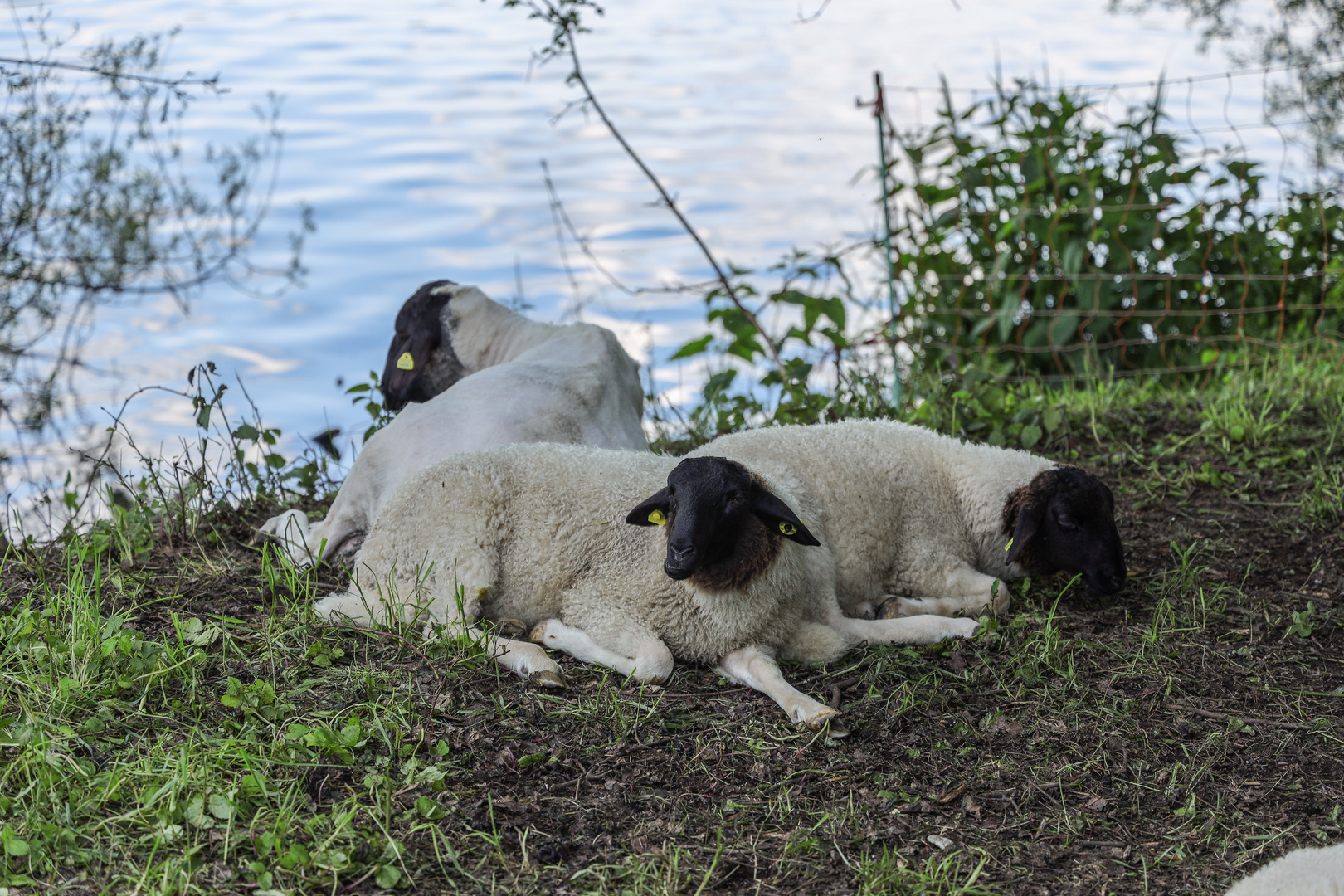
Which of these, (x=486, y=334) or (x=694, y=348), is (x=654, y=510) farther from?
(x=694, y=348)

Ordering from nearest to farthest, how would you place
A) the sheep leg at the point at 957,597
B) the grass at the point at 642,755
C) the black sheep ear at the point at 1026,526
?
the grass at the point at 642,755 < the sheep leg at the point at 957,597 < the black sheep ear at the point at 1026,526

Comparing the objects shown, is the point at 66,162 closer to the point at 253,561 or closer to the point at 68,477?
the point at 68,477

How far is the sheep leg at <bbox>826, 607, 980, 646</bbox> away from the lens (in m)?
3.93

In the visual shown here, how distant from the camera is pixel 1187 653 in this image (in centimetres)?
391

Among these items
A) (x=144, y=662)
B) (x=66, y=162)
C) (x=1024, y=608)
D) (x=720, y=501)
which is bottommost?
(x=1024, y=608)

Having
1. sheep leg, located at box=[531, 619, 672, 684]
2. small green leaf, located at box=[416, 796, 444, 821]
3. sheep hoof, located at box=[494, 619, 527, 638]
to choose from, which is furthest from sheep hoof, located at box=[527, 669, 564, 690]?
small green leaf, located at box=[416, 796, 444, 821]

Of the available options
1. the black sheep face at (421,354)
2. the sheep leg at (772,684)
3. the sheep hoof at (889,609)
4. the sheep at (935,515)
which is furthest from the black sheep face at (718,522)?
the black sheep face at (421,354)

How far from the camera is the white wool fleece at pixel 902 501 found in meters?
4.27

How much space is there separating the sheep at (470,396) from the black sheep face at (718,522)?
1.07m

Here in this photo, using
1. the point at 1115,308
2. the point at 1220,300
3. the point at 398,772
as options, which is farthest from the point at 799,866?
the point at 1220,300

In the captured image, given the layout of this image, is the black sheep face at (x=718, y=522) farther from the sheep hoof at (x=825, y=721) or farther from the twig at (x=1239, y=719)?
the twig at (x=1239, y=719)

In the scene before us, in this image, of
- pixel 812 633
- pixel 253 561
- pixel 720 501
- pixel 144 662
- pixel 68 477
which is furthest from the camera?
pixel 68 477

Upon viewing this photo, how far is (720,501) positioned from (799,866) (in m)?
1.21

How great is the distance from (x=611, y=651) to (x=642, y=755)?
59 centimetres
